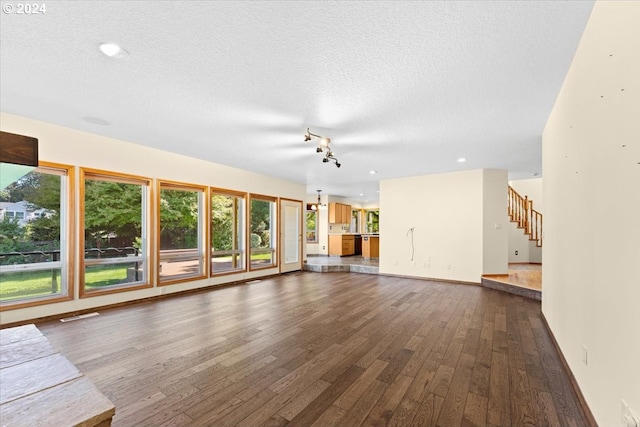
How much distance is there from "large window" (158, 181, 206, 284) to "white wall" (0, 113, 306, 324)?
7.7 inches

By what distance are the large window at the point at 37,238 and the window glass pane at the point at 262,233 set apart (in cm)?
347

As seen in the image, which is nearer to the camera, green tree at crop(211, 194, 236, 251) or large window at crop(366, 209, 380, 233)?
green tree at crop(211, 194, 236, 251)

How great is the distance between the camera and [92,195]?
166 inches

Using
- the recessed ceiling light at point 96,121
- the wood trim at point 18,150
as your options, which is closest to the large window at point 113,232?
the recessed ceiling light at point 96,121

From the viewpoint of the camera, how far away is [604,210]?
162cm

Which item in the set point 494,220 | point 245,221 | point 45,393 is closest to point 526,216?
point 494,220

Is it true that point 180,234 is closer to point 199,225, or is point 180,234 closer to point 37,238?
point 199,225

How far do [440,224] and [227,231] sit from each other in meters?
5.03

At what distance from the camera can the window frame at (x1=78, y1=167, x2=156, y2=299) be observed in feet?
13.0

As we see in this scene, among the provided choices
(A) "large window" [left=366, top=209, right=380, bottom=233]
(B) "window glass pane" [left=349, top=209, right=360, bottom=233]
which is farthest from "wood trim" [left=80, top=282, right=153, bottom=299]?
(A) "large window" [left=366, top=209, right=380, bottom=233]

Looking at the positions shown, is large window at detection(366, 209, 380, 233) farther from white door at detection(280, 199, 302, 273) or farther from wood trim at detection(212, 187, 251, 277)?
wood trim at detection(212, 187, 251, 277)

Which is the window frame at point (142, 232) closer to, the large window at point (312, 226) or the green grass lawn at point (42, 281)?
the green grass lawn at point (42, 281)

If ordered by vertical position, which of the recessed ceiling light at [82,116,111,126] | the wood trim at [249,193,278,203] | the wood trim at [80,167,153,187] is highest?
the recessed ceiling light at [82,116,111,126]

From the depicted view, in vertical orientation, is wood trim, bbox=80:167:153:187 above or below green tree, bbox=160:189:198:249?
above
